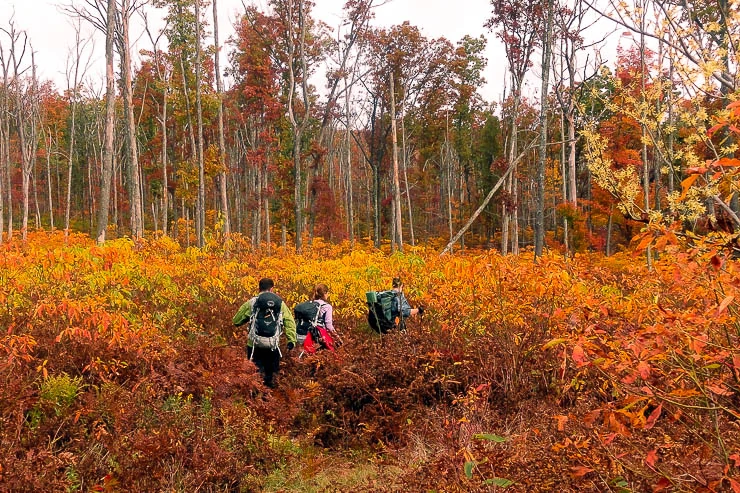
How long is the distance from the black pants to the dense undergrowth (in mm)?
213

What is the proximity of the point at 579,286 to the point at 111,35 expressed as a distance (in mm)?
16560

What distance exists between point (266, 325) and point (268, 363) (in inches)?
23.5

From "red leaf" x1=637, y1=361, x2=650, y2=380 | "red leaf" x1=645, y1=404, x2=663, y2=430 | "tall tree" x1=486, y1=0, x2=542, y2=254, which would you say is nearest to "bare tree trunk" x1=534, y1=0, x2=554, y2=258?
"tall tree" x1=486, y1=0, x2=542, y2=254

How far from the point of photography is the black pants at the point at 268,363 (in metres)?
7.20

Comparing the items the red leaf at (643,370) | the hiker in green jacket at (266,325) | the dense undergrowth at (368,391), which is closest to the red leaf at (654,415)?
the dense undergrowth at (368,391)

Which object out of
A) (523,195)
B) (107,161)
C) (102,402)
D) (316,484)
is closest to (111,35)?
(107,161)

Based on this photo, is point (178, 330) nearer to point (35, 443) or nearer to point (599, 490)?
point (35, 443)

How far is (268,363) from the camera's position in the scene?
23.8 feet

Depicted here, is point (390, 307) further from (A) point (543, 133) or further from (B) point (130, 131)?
(B) point (130, 131)

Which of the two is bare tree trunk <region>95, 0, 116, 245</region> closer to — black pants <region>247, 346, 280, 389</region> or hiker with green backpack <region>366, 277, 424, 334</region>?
black pants <region>247, 346, 280, 389</region>

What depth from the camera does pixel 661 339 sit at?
2.47m

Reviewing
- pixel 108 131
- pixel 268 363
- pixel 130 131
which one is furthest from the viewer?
pixel 130 131

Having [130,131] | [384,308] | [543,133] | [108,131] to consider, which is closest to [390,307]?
[384,308]

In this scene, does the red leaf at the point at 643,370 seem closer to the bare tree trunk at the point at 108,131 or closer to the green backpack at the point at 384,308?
the green backpack at the point at 384,308
